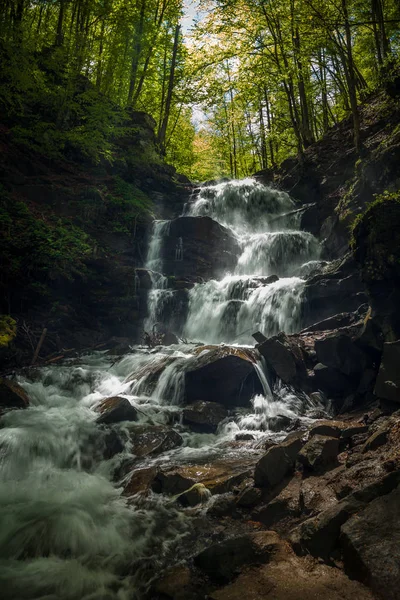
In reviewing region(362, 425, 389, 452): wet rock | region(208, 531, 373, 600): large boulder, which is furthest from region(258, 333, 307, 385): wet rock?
region(208, 531, 373, 600): large boulder

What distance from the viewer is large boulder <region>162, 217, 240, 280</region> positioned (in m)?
16.7

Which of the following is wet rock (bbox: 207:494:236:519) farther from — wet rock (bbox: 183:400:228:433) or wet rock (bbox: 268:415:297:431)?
wet rock (bbox: 183:400:228:433)

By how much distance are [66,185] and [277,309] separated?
11557mm

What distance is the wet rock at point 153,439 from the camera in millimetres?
6250

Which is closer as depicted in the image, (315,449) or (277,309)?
(315,449)

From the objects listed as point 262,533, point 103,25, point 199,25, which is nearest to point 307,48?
point 199,25

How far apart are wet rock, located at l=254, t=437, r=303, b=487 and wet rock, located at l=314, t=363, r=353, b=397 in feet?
12.4

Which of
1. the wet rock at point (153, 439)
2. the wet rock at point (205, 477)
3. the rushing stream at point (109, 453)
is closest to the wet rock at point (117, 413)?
the rushing stream at point (109, 453)

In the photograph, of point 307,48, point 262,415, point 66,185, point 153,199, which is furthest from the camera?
point 153,199

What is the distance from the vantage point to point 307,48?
579 inches

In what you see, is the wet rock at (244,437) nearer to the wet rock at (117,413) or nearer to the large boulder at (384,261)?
the wet rock at (117,413)

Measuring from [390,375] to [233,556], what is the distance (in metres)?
4.16

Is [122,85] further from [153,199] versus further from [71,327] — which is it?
[71,327]

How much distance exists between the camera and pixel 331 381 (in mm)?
8148
